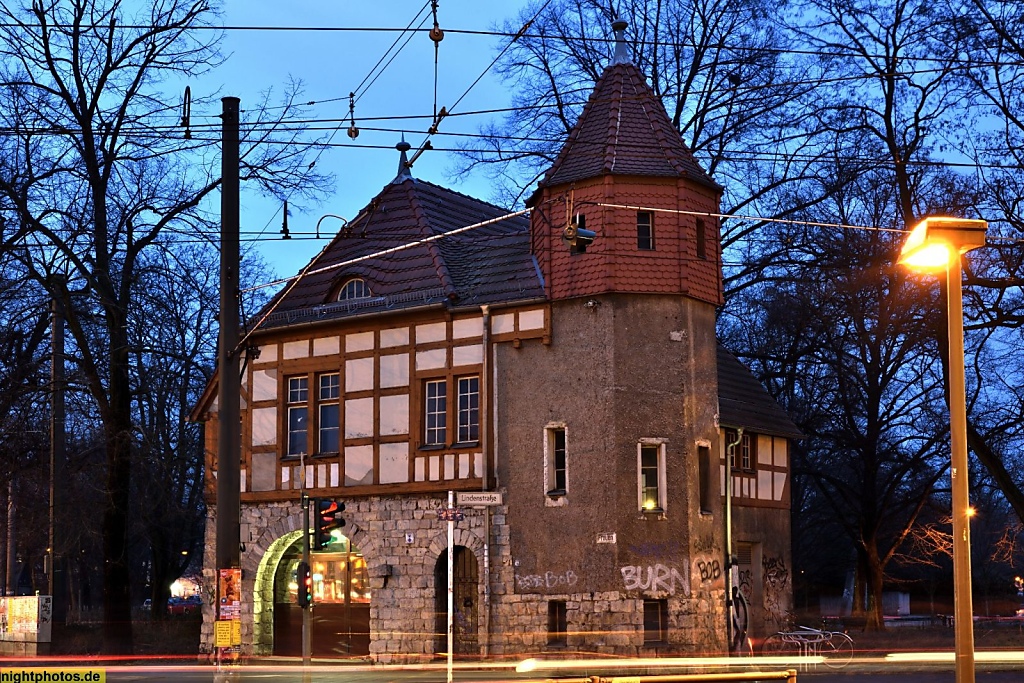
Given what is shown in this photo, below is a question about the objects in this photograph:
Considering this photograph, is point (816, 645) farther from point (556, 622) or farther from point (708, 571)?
point (556, 622)

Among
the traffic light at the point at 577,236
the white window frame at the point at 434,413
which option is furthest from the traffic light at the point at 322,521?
the white window frame at the point at 434,413

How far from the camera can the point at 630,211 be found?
29078 mm

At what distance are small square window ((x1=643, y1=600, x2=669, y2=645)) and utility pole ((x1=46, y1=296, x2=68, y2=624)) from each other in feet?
42.8

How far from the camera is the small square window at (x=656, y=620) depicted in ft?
91.2

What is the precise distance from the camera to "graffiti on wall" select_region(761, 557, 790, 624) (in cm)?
3403

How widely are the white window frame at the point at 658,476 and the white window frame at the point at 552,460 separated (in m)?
1.44

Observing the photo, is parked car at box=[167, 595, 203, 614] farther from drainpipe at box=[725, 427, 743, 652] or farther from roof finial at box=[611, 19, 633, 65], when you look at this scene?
roof finial at box=[611, 19, 633, 65]

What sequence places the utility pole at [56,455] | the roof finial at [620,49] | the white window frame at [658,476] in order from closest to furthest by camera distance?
the white window frame at [658,476], the roof finial at [620,49], the utility pole at [56,455]

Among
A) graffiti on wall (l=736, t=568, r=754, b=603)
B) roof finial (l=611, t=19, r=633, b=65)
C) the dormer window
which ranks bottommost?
graffiti on wall (l=736, t=568, r=754, b=603)

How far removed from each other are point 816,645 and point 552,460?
630cm

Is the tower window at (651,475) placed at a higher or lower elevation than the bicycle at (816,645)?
higher

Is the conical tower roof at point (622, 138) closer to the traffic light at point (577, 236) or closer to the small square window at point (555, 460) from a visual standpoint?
the small square window at point (555, 460)

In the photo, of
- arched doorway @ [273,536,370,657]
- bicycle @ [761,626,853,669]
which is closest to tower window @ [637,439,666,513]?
bicycle @ [761,626,853,669]

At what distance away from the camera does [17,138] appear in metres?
32.5
